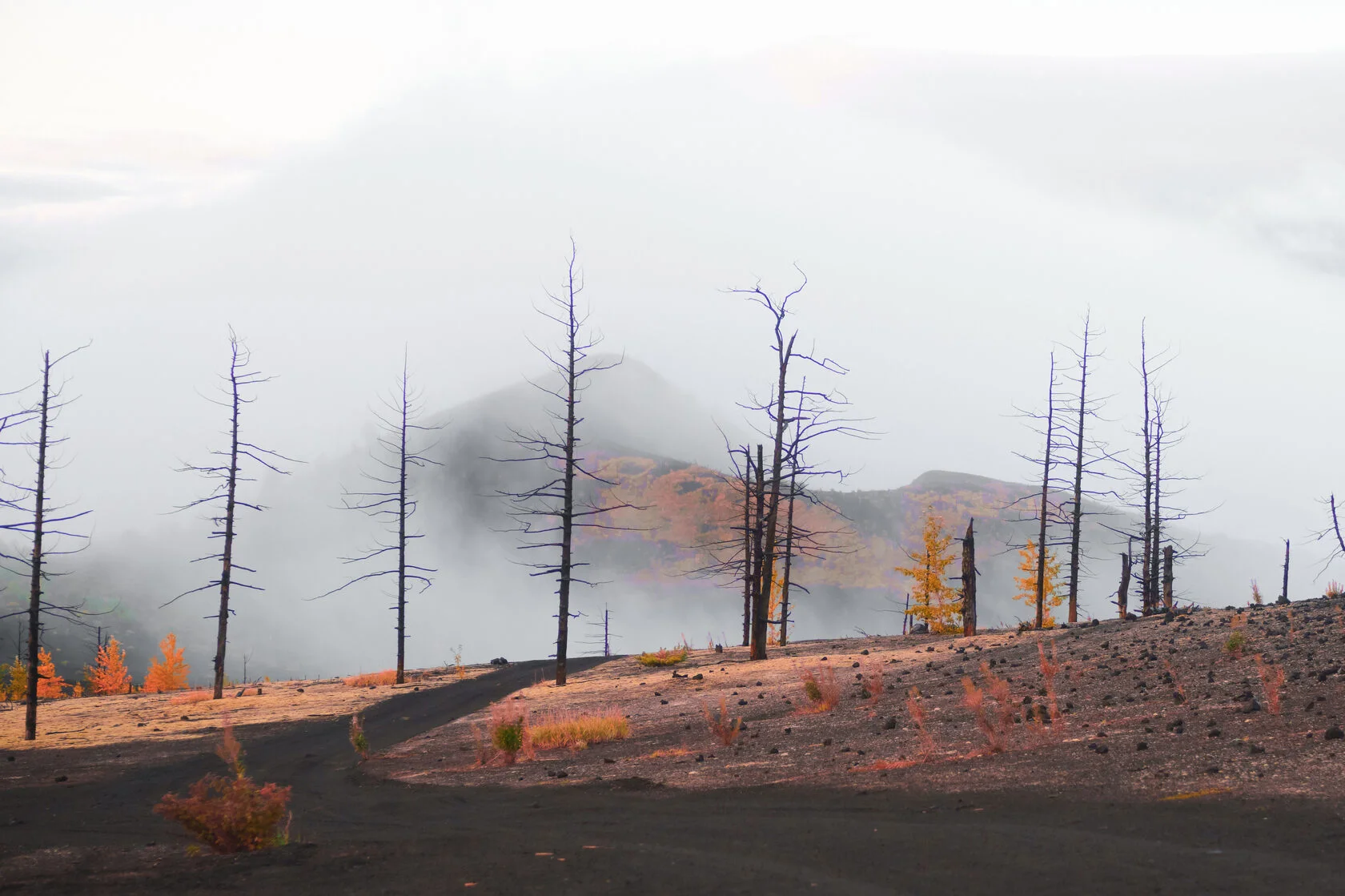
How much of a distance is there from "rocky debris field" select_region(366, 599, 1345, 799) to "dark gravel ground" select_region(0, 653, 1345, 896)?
2.82ft

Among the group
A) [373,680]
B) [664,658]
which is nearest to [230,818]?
[664,658]

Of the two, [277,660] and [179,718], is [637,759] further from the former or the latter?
[277,660]

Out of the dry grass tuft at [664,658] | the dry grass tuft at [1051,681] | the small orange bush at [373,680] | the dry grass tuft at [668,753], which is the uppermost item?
the dry grass tuft at [1051,681]

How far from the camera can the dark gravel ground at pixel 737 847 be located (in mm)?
7164

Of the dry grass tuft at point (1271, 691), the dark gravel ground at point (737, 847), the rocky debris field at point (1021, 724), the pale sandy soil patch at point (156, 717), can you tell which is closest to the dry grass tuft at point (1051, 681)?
the rocky debris field at point (1021, 724)

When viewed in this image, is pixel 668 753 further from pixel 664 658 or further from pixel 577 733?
pixel 664 658

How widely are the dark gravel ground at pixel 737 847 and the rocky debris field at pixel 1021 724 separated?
860 mm

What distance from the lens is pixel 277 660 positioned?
17912 cm

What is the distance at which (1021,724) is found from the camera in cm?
1358

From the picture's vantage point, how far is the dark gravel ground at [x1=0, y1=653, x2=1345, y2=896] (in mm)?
7164

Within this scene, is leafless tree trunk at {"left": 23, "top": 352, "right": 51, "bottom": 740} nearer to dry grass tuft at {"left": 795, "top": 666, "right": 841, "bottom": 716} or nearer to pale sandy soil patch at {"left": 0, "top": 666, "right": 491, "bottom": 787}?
pale sandy soil patch at {"left": 0, "top": 666, "right": 491, "bottom": 787}

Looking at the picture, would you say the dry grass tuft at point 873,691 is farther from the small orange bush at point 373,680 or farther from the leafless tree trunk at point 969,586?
the small orange bush at point 373,680

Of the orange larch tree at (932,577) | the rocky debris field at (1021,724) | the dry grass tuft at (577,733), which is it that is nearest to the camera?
the rocky debris field at (1021,724)

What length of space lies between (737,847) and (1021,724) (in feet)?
22.1
